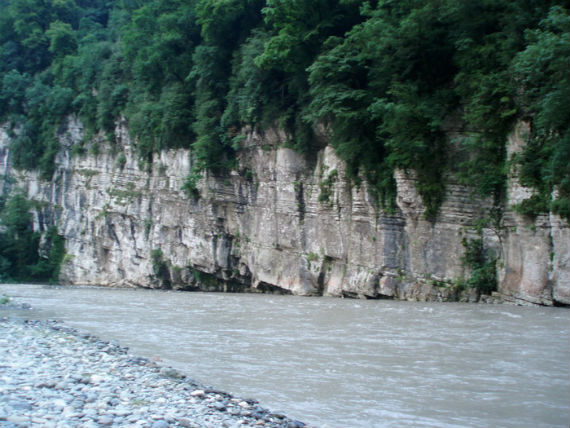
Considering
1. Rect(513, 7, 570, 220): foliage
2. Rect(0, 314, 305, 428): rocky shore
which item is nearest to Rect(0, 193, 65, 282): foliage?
Rect(0, 314, 305, 428): rocky shore

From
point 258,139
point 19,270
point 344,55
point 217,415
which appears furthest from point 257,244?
point 19,270

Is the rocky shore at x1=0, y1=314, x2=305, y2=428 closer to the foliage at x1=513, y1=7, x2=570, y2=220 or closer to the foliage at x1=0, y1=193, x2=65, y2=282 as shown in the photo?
the foliage at x1=513, y1=7, x2=570, y2=220

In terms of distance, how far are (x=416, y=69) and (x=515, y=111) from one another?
417 centimetres

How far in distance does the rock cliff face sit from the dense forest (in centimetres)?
78

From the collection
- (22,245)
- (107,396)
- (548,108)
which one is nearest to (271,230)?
(548,108)

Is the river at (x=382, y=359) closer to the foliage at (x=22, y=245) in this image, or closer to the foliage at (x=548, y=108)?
the foliage at (x=548, y=108)

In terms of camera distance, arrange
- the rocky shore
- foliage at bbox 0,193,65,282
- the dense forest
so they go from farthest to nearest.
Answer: foliage at bbox 0,193,65,282
the dense forest
the rocky shore

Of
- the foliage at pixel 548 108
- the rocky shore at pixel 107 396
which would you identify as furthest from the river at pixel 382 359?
the foliage at pixel 548 108

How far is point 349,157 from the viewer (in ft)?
57.8

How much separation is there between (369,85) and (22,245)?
32.7 m

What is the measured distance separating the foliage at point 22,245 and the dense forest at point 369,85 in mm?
10115

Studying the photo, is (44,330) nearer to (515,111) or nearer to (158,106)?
(515,111)

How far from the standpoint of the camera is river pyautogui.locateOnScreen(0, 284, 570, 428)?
5.05 metres

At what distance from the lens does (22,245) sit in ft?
129
